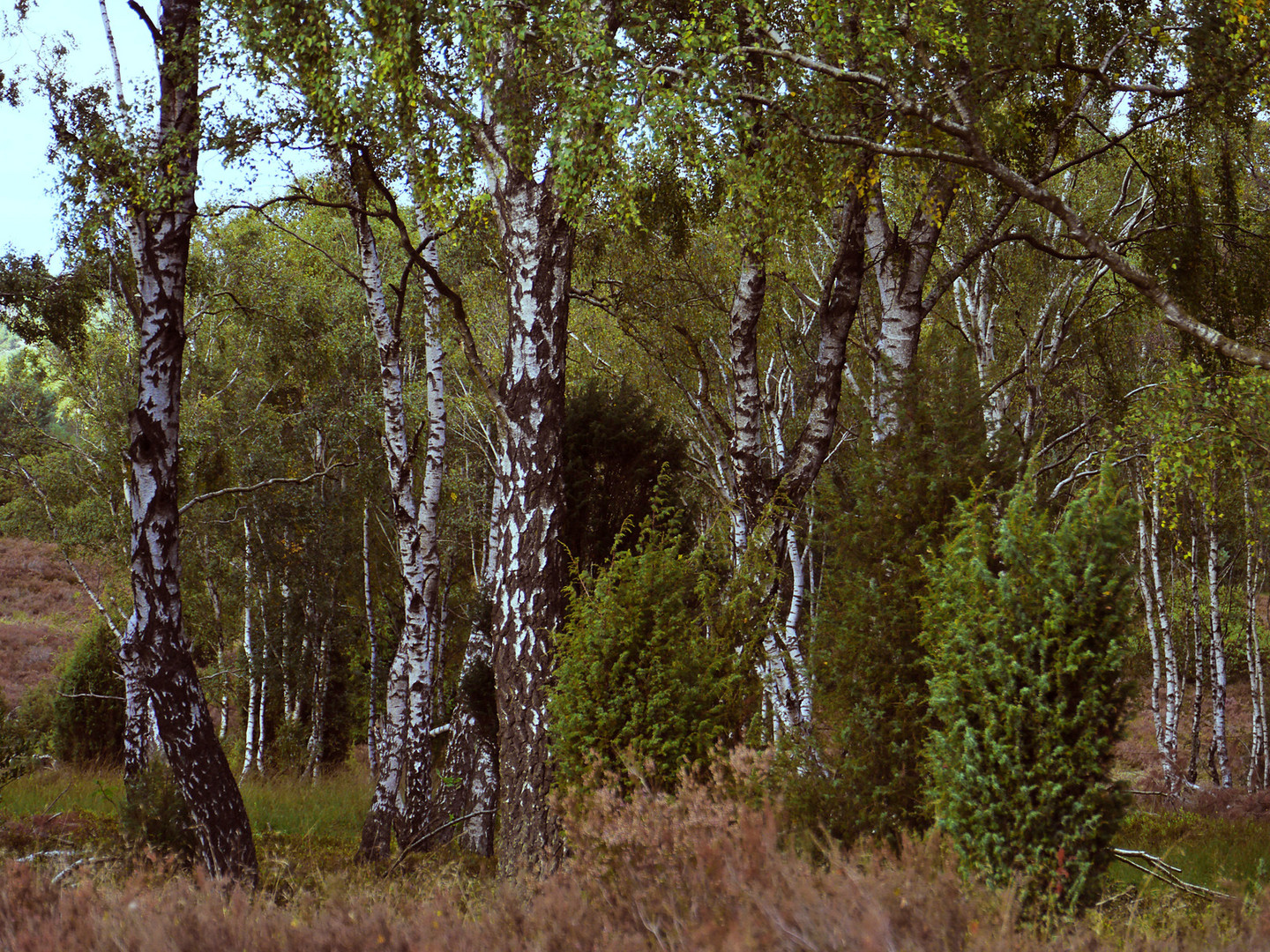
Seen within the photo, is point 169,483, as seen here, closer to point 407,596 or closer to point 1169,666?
point 407,596

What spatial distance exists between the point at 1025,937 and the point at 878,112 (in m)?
7.06

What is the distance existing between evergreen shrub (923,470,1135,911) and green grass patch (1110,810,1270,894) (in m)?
5.24

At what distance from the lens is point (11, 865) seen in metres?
5.98

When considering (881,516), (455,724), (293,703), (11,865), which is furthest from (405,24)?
(293,703)

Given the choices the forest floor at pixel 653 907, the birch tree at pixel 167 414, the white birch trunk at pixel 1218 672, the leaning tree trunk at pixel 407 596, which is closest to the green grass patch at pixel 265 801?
the leaning tree trunk at pixel 407 596

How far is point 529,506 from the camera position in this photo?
801 cm

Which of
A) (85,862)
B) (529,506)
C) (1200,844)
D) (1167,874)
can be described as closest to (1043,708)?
(1167,874)

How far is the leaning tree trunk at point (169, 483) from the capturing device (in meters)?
8.09

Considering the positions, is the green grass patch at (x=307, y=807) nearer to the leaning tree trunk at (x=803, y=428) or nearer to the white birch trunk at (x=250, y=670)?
the white birch trunk at (x=250, y=670)

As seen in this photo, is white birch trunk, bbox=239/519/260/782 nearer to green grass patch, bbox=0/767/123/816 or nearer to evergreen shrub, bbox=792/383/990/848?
green grass patch, bbox=0/767/123/816

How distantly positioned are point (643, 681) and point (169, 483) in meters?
4.67

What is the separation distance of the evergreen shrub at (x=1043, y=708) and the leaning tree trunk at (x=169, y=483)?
18.4ft

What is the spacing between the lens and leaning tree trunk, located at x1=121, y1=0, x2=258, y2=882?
8.09 meters

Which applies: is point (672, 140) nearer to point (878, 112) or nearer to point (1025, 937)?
point (878, 112)
